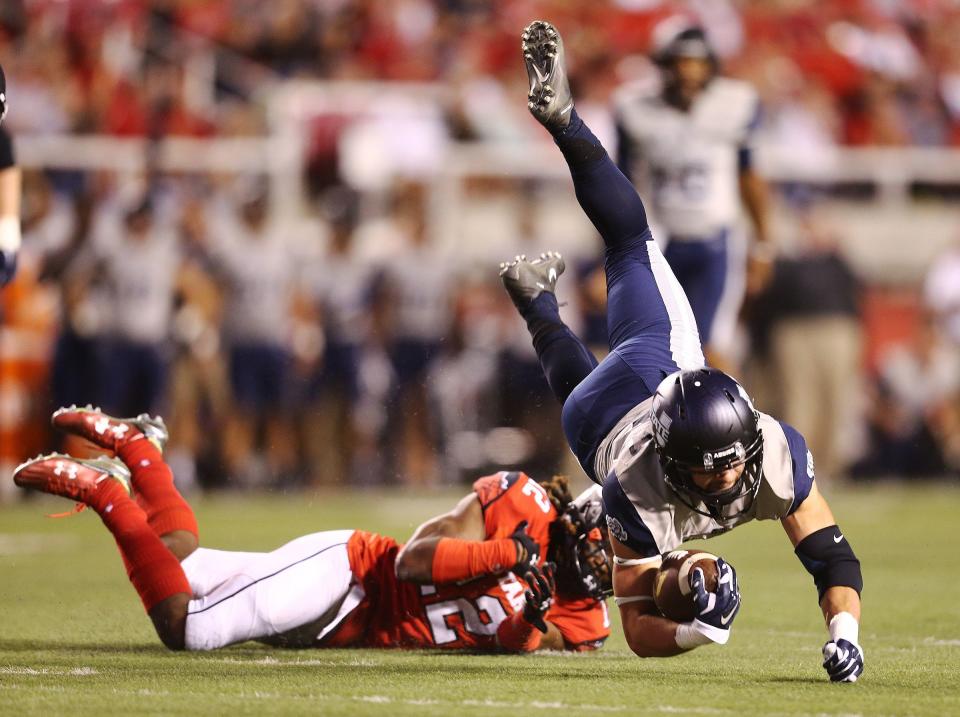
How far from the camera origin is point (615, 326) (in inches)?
221

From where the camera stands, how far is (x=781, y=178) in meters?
13.3

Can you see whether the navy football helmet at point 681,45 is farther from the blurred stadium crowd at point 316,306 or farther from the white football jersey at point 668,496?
the blurred stadium crowd at point 316,306

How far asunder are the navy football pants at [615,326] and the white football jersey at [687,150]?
1754 mm

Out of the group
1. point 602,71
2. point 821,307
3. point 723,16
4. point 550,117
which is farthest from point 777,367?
point 550,117

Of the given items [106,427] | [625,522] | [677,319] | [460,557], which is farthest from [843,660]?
[106,427]

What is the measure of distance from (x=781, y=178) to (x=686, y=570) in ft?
31.2

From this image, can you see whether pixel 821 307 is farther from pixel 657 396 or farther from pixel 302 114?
pixel 657 396

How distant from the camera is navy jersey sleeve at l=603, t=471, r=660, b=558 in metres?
4.34

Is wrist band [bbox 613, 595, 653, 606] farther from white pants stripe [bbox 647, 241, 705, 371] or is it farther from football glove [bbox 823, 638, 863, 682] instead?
white pants stripe [bbox 647, 241, 705, 371]

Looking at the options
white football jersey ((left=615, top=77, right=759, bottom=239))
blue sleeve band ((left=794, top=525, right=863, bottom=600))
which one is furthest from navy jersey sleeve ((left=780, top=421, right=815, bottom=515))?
white football jersey ((left=615, top=77, right=759, bottom=239))

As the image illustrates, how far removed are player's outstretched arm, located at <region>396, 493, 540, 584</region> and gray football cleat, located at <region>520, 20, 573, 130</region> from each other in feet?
4.80

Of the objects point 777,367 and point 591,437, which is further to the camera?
point 777,367

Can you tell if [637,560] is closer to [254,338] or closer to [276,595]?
[276,595]

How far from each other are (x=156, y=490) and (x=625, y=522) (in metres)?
1.88
